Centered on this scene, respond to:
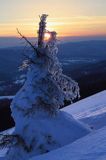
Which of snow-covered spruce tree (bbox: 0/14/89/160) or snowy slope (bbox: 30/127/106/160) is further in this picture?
snow-covered spruce tree (bbox: 0/14/89/160)

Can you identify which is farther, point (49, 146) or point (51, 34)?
point (51, 34)

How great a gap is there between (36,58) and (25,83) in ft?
2.69

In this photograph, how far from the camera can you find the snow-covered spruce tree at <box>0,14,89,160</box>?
1226 centimetres

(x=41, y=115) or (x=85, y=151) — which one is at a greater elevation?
(x=85, y=151)

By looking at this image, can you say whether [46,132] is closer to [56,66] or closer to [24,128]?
[24,128]

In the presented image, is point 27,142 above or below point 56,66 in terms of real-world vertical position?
below

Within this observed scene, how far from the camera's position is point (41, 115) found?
12523 millimetres

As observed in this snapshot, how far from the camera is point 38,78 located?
1254cm

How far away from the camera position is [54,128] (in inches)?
487

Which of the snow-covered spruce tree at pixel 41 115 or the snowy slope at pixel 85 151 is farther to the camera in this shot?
the snow-covered spruce tree at pixel 41 115

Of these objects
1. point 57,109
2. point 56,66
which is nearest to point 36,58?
point 56,66

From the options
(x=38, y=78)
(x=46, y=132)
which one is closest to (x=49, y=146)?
(x=46, y=132)

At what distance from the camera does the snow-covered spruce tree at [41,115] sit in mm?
12258

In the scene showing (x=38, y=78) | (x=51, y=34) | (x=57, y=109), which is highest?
(x=51, y=34)
